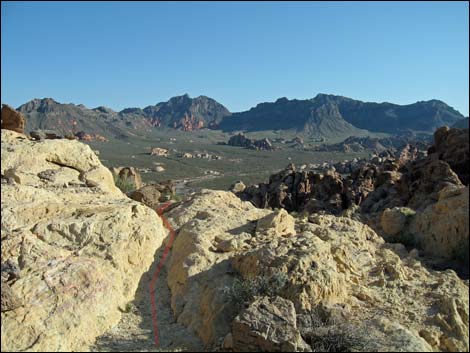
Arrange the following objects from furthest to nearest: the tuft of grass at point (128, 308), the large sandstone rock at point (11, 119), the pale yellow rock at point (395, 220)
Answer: the pale yellow rock at point (395, 220) < the large sandstone rock at point (11, 119) < the tuft of grass at point (128, 308)

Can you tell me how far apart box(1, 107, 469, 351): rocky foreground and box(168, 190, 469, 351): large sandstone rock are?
3 centimetres

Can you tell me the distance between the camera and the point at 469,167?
88.6 ft

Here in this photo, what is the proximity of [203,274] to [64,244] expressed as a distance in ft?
10.9

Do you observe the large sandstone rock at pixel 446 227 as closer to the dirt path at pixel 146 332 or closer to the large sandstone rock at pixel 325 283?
the large sandstone rock at pixel 325 283

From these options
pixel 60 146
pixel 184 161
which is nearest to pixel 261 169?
pixel 184 161

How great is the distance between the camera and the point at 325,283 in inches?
395

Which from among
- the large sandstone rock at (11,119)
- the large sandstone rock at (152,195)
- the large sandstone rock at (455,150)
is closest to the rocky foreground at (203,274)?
the large sandstone rock at (11,119)

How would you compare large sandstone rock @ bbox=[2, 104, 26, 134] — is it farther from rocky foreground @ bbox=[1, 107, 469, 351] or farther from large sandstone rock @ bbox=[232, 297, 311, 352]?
large sandstone rock @ bbox=[232, 297, 311, 352]

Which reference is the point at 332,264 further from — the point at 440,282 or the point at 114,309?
the point at 114,309

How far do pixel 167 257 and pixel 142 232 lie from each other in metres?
1.03

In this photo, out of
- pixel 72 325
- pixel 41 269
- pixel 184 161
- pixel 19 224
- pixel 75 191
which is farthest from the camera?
pixel 184 161

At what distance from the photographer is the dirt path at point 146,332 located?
9.09 meters

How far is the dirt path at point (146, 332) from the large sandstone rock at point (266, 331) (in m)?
1.22

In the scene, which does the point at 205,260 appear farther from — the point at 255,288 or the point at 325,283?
the point at 325,283
